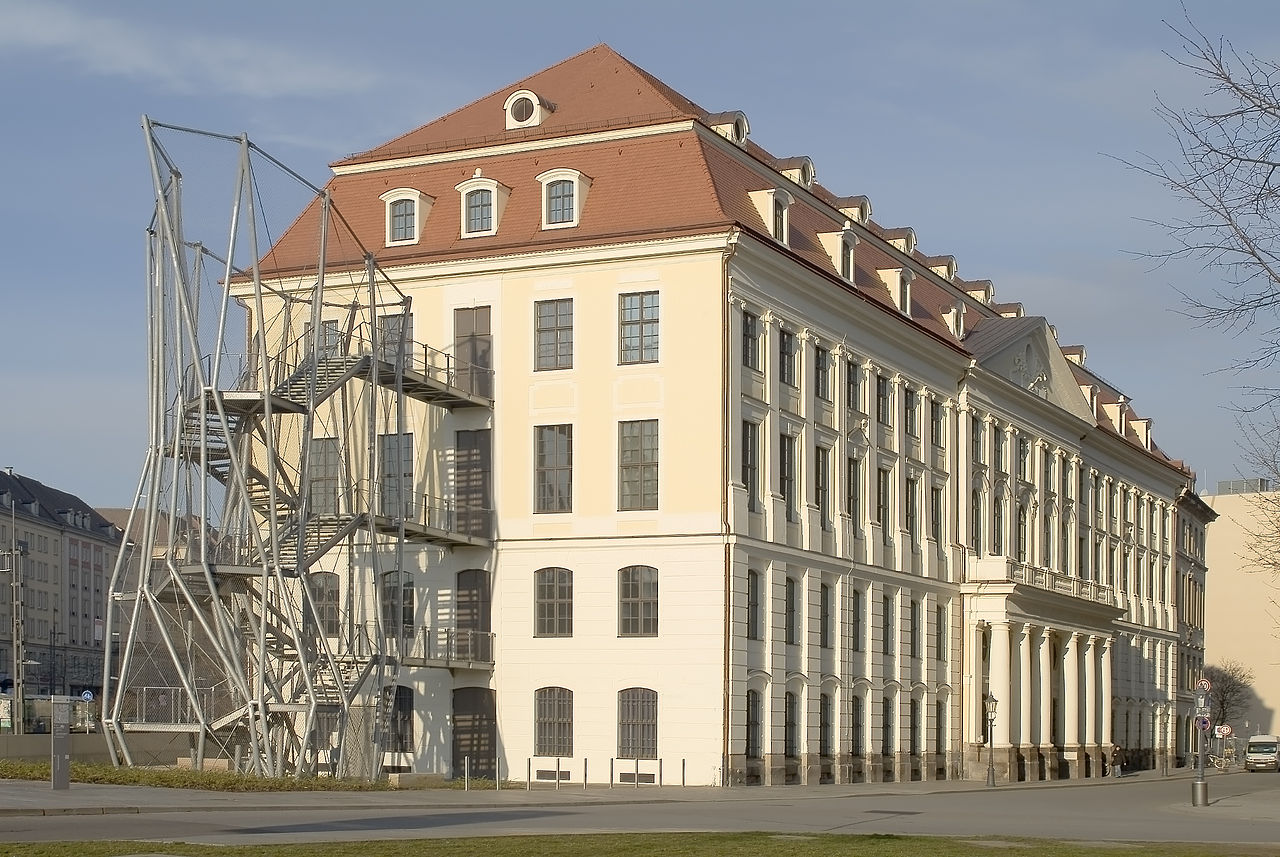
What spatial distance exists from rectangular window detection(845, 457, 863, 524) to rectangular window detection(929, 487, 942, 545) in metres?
6.33

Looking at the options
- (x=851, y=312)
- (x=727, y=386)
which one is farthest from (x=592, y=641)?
(x=851, y=312)

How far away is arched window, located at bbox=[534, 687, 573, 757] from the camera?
47.9 meters

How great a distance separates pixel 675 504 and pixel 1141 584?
2039 inches

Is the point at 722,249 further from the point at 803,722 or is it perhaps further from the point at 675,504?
the point at 803,722

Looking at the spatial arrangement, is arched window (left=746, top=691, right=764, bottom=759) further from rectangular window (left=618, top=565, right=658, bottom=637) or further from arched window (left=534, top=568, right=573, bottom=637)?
arched window (left=534, top=568, right=573, bottom=637)

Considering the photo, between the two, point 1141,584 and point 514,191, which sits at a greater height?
point 514,191

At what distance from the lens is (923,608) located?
201ft

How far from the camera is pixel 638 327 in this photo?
48719mm

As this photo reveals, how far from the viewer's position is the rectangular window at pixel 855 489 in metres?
55.7

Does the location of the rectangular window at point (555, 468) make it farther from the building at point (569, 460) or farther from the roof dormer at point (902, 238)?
the roof dormer at point (902, 238)

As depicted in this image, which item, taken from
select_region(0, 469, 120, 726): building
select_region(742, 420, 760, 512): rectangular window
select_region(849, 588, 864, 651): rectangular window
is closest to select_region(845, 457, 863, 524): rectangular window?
select_region(849, 588, 864, 651): rectangular window

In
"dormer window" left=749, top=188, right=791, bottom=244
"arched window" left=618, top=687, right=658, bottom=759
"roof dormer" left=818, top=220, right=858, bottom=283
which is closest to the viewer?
"arched window" left=618, top=687, right=658, bottom=759

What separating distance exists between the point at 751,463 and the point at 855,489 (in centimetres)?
796

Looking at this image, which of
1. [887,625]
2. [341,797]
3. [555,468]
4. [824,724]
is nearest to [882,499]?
[887,625]
